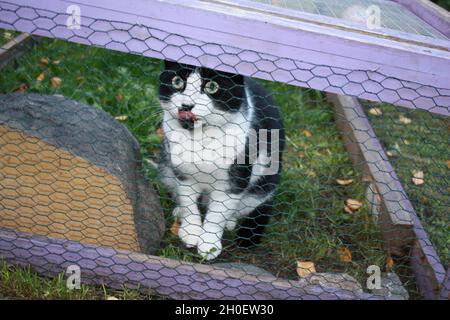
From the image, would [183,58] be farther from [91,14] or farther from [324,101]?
[324,101]

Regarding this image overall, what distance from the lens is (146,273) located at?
166 cm

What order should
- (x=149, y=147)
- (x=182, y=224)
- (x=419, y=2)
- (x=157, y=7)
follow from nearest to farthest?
(x=157, y=7)
(x=419, y=2)
(x=182, y=224)
(x=149, y=147)

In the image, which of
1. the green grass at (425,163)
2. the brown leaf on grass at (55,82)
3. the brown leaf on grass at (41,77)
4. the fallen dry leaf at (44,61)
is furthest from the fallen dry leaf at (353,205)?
the fallen dry leaf at (44,61)

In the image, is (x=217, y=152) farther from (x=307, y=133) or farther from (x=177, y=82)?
(x=307, y=133)

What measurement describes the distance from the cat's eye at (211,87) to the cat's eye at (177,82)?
9 cm

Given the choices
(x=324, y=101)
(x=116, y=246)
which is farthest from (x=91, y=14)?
(x=324, y=101)

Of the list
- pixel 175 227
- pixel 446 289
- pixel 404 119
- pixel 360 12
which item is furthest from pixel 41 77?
pixel 446 289

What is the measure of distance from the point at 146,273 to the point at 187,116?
56cm

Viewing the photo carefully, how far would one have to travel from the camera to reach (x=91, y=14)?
4.05ft

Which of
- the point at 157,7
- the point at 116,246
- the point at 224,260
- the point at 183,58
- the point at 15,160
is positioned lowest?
the point at 224,260

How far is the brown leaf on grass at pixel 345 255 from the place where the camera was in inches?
77.6

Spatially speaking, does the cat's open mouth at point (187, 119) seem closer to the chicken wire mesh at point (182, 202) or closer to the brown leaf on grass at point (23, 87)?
the chicken wire mesh at point (182, 202)
